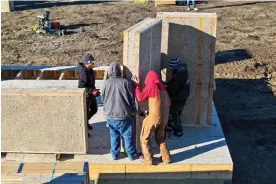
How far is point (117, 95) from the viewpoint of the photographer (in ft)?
22.8

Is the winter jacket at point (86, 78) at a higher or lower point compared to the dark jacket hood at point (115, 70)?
lower

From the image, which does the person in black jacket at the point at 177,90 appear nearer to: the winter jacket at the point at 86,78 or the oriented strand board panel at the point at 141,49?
the oriented strand board panel at the point at 141,49

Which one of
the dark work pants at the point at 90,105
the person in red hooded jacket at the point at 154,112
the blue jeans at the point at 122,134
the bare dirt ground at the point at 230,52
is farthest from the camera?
the bare dirt ground at the point at 230,52

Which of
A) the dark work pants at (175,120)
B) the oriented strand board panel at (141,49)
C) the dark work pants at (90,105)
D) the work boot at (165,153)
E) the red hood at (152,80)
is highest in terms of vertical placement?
the oriented strand board panel at (141,49)

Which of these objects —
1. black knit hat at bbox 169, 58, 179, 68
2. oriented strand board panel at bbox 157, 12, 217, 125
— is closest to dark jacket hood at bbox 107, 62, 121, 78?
black knit hat at bbox 169, 58, 179, 68

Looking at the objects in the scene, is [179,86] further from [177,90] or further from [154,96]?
[154,96]

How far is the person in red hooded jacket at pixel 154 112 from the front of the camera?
6922 mm

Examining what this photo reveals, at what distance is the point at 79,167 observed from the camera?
22.1 feet

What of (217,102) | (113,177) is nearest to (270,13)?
(217,102)

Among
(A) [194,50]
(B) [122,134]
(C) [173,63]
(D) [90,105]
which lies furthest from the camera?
(A) [194,50]

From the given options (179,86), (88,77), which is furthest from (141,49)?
(88,77)

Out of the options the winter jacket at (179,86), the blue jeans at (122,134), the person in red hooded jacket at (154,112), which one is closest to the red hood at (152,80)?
the person in red hooded jacket at (154,112)

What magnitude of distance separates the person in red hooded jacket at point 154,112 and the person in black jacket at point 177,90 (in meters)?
0.76

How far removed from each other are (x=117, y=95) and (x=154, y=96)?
0.55 m
